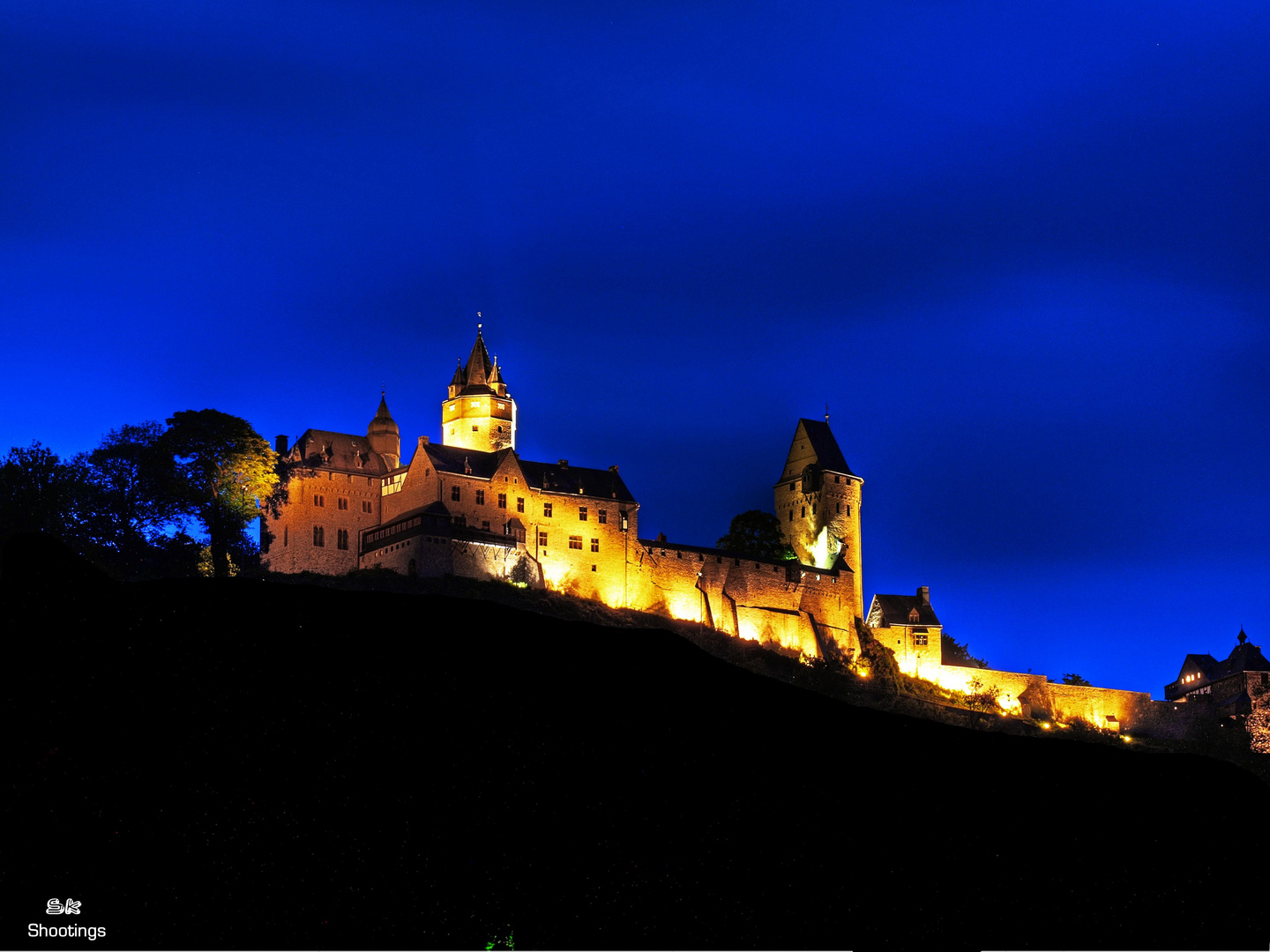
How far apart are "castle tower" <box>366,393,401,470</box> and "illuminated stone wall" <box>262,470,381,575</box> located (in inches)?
182

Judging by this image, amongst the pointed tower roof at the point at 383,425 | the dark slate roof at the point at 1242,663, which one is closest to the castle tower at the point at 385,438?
the pointed tower roof at the point at 383,425

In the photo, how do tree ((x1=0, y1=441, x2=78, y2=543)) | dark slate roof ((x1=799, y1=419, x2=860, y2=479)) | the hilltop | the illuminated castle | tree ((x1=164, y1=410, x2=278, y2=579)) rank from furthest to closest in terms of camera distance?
dark slate roof ((x1=799, y1=419, x2=860, y2=479)) → the illuminated castle → tree ((x1=164, y1=410, x2=278, y2=579)) → tree ((x1=0, y1=441, x2=78, y2=543)) → the hilltop

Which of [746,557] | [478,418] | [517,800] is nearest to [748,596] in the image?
[746,557]

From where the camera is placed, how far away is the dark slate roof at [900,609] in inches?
3376

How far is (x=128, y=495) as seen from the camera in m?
57.8

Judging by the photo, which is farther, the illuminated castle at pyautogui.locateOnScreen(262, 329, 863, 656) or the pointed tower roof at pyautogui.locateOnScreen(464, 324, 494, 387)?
the pointed tower roof at pyautogui.locateOnScreen(464, 324, 494, 387)

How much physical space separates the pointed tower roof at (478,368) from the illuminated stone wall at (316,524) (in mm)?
16329

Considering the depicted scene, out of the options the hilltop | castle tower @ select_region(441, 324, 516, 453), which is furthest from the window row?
the hilltop

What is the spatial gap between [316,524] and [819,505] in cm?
3408

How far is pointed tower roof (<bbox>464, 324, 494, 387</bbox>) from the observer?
88.3 metres

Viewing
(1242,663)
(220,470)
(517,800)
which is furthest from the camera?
(1242,663)

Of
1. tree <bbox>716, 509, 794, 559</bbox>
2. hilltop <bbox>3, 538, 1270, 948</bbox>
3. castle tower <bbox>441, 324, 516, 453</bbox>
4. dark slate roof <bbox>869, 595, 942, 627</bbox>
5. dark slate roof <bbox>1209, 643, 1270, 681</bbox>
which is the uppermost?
castle tower <bbox>441, 324, 516, 453</bbox>

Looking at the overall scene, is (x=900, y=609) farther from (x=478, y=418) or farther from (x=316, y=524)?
(x=316, y=524)

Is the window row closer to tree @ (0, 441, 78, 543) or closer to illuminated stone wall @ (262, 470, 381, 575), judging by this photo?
illuminated stone wall @ (262, 470, 381, 575)
